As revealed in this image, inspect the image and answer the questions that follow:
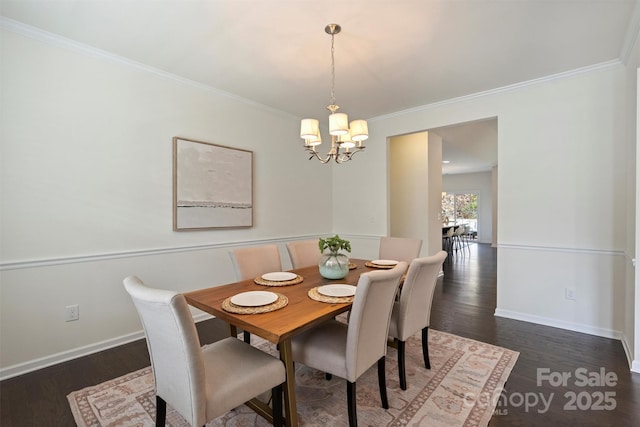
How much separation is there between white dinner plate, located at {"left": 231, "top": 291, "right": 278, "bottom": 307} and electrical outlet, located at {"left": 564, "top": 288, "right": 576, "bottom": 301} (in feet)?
9.92

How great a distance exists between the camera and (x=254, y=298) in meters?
1.72

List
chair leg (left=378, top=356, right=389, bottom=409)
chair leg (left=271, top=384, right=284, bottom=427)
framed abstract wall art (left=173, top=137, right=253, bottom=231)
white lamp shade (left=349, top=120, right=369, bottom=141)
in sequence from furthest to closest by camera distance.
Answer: framed abstract wall art (left=173, top=137, right=253, bottom=231) < white lamp shade (left=349, top=120, right=369, bottom=141) < chair leg (left=378, top=356, right=389, bottom=409) < chair leg (left=271, top=384, right=284, bottom=427)

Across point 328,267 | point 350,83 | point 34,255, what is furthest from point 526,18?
point 34,255

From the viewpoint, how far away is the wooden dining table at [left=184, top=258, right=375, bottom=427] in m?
1.35

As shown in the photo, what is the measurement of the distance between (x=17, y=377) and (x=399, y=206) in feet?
16.6

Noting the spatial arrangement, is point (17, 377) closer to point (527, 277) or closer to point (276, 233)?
point (276, 233)

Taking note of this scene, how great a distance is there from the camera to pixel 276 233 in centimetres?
398

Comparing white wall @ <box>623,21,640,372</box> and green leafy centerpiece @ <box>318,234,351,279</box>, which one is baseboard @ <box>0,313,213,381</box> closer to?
green leafy centerpiece @ <box>318,234,351,279</box>

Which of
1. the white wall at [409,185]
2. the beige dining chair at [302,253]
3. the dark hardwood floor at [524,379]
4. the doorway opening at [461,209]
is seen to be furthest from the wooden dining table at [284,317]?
the doorway opening at [461,209]

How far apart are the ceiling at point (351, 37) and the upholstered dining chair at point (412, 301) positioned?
1.71m

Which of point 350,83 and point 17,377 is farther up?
point 350,83

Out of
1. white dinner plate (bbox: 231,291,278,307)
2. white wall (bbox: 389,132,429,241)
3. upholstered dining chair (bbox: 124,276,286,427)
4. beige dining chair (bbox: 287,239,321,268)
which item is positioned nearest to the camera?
upholstered dining chair (bbox: 124,276,286,427)

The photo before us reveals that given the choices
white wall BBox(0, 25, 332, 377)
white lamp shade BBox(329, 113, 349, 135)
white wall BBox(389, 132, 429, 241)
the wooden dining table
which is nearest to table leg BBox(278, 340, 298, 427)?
the wooden dining table

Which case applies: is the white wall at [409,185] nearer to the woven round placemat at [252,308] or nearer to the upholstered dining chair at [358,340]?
the upholstered dining chair at [358,340]
